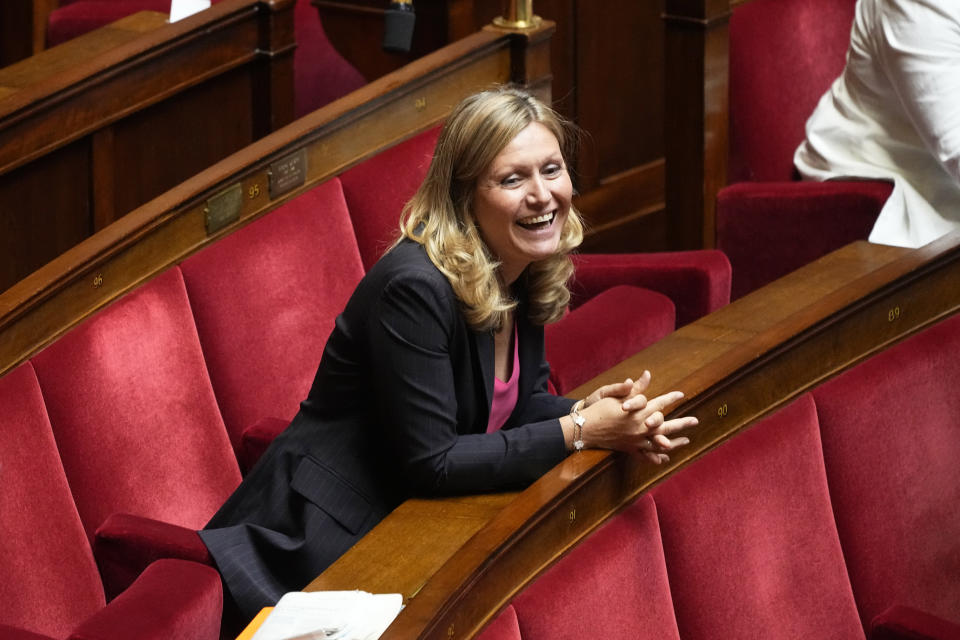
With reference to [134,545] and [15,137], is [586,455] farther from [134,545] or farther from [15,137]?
[15,137]

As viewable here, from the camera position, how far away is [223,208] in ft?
3.07

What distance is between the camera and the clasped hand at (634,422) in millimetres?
603

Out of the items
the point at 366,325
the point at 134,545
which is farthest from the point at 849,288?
the point at 134,545

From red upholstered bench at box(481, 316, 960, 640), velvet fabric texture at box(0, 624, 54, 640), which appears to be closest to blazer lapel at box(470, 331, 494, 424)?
red upholstered bench at box(481, 316, 960, 640)

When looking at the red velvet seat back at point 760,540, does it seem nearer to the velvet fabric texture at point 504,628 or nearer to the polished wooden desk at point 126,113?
the velvet fabric texture at point 504,628

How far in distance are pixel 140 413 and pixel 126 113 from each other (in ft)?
1.07

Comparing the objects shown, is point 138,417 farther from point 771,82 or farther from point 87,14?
point 87,14

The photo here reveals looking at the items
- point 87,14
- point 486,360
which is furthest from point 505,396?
point 87,14

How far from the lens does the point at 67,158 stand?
108 cm

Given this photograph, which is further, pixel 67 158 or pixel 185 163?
pixel 185 163

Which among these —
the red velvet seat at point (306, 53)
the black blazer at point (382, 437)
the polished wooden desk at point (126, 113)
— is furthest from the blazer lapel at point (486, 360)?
the red velvet seat at point (306, 53)

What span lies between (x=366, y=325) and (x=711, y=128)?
1.81ft

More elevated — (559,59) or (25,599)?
(559,59)

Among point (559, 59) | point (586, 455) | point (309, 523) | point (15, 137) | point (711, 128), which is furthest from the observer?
point (559, 59)
